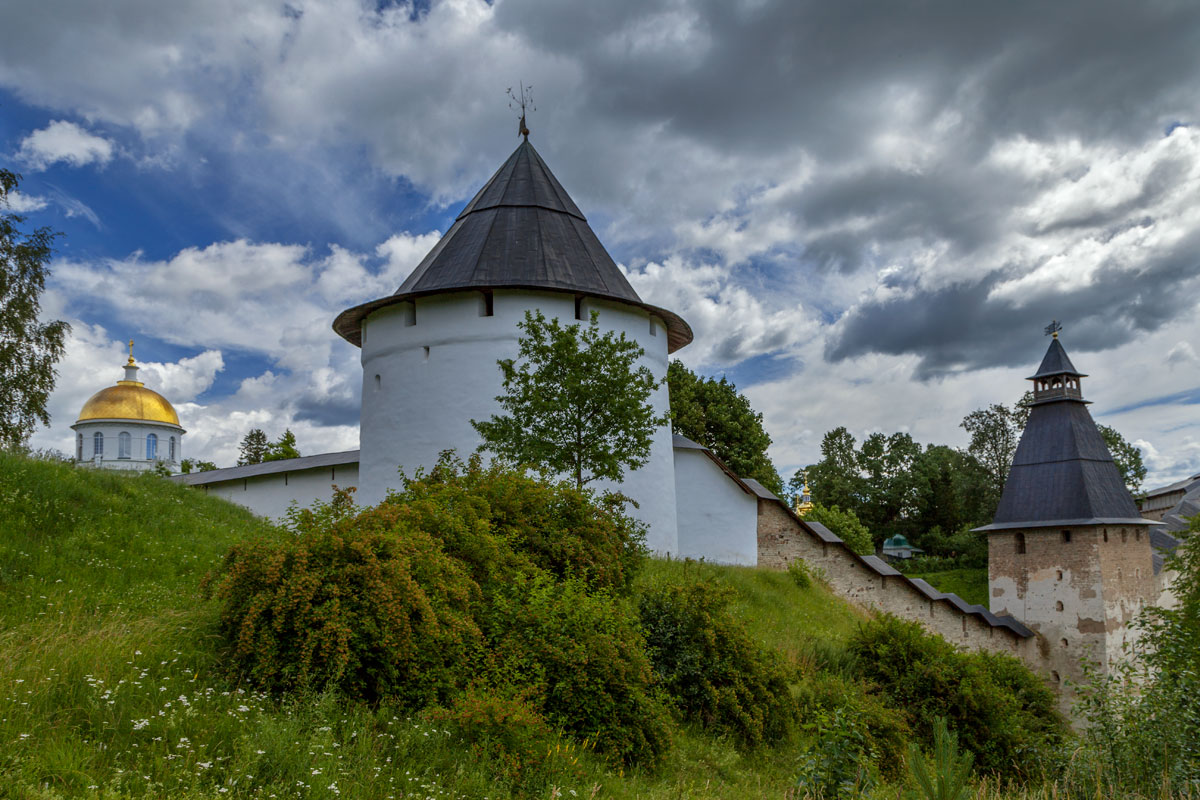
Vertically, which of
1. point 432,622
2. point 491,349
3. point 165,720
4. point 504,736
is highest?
point 491,349

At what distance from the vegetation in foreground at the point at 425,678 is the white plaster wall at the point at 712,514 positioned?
742 cm

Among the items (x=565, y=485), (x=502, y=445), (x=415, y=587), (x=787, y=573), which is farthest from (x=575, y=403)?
(x=787, y=573)

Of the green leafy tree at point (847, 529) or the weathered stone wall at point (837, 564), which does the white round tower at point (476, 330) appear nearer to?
the weathered stone wall at point (837, 564)

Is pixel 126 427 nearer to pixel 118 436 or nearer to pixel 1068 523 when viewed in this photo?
pixel 118 436

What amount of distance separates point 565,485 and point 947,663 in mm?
5478

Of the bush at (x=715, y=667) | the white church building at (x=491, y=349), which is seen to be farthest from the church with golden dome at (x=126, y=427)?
the bush at (x=715, y=667)

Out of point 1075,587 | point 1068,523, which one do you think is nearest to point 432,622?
point 1075,587

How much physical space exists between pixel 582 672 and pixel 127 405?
43.9 m

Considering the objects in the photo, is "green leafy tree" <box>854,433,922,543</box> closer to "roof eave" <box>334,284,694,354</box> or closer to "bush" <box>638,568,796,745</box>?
"roof eave" <box>334,284,694,354</box>

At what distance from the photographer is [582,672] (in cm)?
655

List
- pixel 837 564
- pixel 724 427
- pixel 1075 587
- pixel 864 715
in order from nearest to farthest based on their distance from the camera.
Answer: pixel 864 715 < pixel 837 564 < pixel 1075 587 < pixel 724 427

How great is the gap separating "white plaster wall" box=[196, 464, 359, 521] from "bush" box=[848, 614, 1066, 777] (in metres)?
11.6

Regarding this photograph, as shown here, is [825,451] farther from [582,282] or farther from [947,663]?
[947,663]

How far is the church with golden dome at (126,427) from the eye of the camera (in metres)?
43.2
